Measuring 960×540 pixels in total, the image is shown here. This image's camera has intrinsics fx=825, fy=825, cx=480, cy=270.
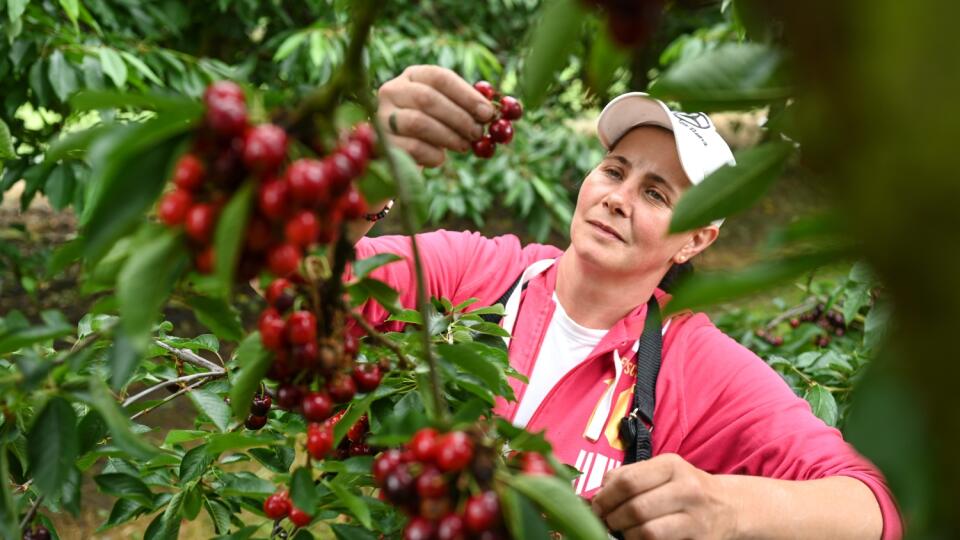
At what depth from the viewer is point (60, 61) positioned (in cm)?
308

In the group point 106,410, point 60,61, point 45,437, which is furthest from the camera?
→ point 60,61

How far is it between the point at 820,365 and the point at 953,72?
2511 mm

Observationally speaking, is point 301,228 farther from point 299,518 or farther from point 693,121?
point 693,121

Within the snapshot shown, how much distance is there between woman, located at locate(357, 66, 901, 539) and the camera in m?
1.78

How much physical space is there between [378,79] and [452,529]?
4.55 meters

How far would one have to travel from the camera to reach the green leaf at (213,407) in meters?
1.35

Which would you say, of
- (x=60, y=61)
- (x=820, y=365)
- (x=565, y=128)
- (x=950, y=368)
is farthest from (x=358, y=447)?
(x=565, y=128)

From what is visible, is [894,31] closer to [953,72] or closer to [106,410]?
[953,72]

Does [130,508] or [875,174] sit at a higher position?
[875,174]

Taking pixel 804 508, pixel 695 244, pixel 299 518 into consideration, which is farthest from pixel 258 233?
pixel 695 244

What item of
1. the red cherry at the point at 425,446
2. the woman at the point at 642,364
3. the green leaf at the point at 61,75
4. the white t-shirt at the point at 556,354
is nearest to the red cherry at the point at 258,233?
the red cherry at the point at 425,446

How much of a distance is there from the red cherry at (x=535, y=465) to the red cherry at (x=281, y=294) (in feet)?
0.93

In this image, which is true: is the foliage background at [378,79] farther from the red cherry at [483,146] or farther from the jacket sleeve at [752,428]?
the jacket sleeve at [752,428]

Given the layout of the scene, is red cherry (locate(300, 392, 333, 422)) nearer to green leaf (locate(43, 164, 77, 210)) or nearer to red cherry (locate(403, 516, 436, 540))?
red cherry (locate(403, 516, 436, 540))
